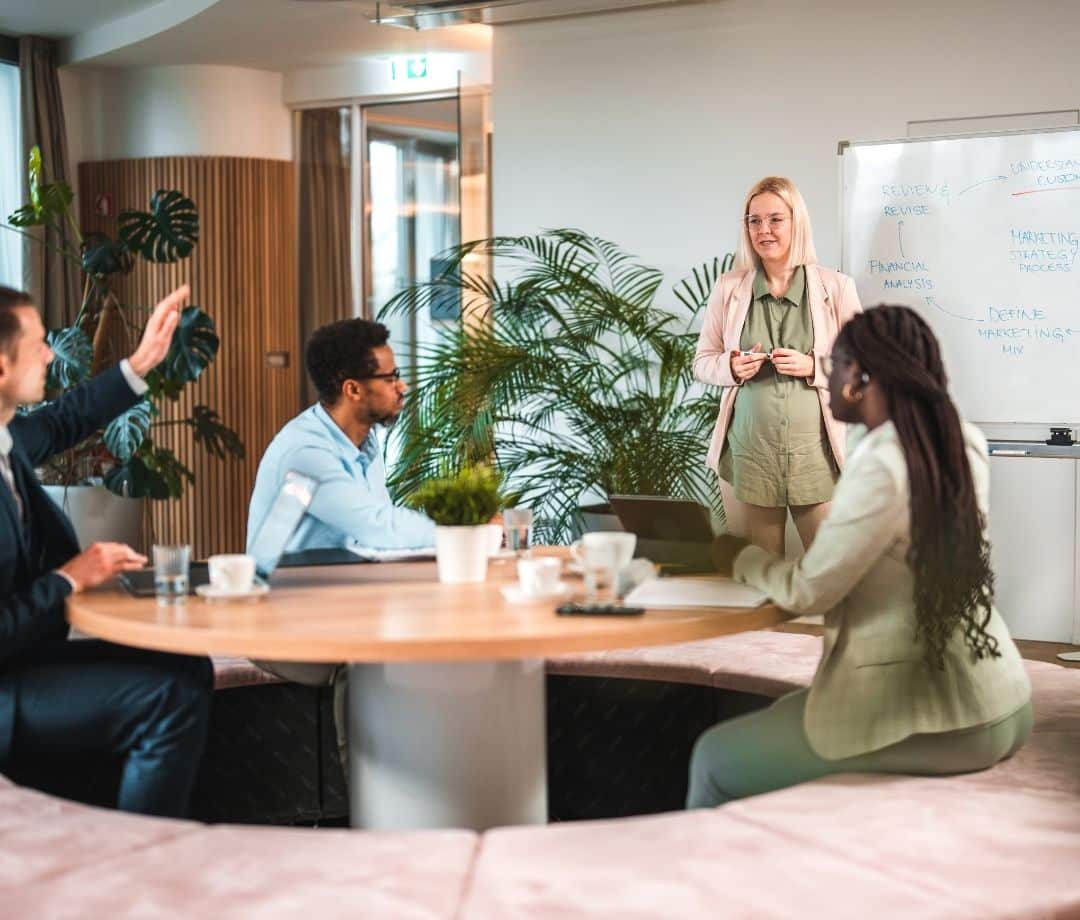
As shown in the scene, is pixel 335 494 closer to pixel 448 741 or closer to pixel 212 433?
pixel 448 741

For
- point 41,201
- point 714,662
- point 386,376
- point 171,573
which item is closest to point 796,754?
point 714,662

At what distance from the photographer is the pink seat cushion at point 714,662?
3211 millimetres

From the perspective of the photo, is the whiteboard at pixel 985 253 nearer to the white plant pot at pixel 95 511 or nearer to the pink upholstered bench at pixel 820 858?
the pink upholstered bench at pixel 820 858


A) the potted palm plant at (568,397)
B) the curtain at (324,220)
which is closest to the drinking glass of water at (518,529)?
the potted palm plant at (568,397)

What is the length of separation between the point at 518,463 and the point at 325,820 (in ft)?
7.48

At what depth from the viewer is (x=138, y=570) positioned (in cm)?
263

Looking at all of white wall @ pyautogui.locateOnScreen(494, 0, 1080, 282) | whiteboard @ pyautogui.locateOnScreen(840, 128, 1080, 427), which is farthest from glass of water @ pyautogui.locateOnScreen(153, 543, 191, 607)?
white wall @ pyautogui.locateOnScreen(494, 0, 1080, 282)

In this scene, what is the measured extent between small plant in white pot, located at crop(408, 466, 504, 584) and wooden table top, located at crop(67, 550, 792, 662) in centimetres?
4

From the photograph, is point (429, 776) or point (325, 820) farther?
point (325, 820)

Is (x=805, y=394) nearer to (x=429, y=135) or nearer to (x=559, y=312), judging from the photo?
(x=559, y=312)

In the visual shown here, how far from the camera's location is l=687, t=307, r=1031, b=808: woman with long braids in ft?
7.29

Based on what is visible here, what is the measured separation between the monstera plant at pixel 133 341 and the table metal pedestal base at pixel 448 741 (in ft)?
13.3

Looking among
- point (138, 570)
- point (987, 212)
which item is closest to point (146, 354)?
point (138, 570)

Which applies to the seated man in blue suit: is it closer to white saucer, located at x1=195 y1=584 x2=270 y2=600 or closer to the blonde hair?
white saucer, located at x1=195 y1=584 x2=270 y2=600
